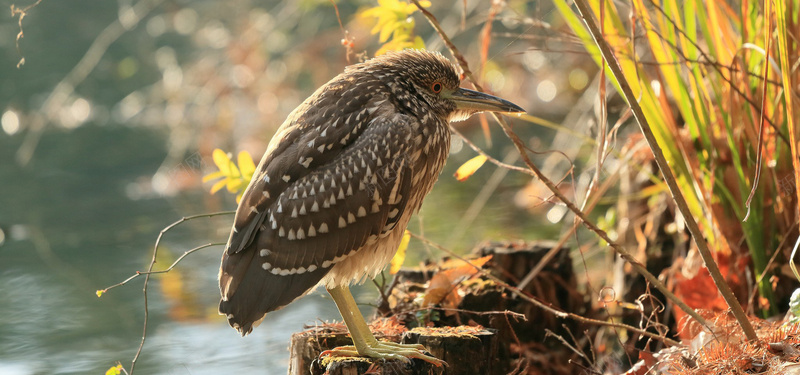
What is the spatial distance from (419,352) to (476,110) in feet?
3.37

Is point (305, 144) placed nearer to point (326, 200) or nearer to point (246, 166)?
point (326, 200)

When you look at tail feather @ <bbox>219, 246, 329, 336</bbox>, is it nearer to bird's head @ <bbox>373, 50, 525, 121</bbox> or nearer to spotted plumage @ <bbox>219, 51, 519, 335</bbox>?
spotted plumage @ <bbox>219, 51, 519, 335</bbox>

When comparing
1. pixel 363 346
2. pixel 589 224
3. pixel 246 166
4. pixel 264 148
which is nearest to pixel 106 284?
pixel 246 166

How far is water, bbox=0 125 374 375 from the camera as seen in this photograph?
5.04m

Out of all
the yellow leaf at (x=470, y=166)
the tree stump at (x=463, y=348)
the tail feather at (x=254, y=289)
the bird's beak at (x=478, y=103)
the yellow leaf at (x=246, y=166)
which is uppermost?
the yellow leaf at (x=246, y=166)

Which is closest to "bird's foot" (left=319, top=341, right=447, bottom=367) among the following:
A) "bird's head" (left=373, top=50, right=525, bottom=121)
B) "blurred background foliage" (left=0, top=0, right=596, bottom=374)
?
"bird's head" (left=373, top=50, right=525, bottom=121)

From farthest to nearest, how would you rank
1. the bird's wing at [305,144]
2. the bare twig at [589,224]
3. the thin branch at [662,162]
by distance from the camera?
the bird's wing at [305,144] → the bare twig at [589,224] → the thin branch at [662,162]

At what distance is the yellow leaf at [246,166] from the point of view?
356cm

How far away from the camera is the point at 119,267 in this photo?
637 cm

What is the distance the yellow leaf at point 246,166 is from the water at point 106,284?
1620mm

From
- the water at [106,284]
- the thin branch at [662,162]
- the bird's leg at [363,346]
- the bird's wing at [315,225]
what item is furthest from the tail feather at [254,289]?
the water at [106,284]

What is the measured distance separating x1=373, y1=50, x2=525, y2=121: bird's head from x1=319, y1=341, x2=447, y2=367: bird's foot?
96cm

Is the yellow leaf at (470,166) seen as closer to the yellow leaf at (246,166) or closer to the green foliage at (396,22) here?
the green foliage at (396,22)

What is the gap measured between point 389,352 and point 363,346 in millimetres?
100
